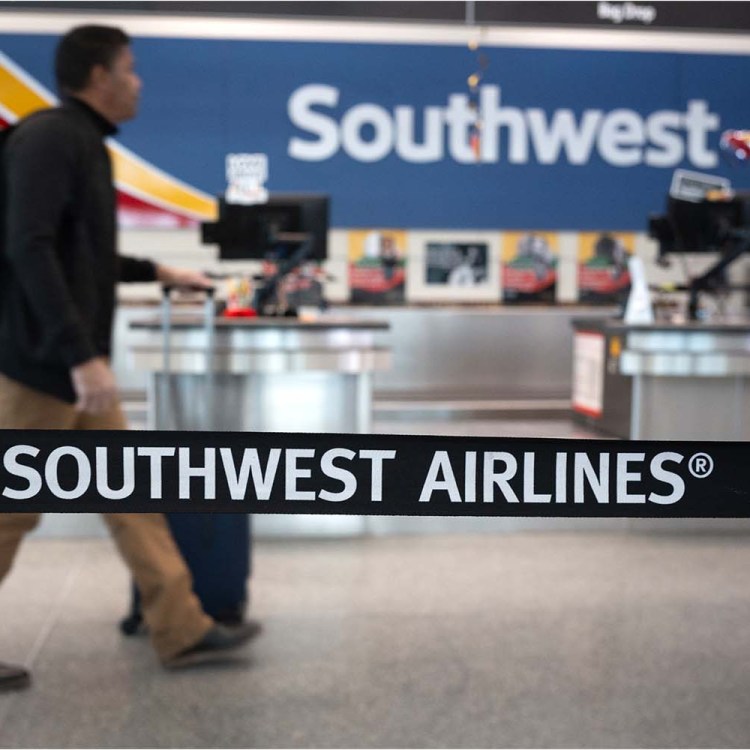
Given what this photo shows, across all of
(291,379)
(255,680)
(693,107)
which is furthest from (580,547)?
(693,107)

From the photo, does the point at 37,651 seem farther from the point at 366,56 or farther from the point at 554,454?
the point at 366,56

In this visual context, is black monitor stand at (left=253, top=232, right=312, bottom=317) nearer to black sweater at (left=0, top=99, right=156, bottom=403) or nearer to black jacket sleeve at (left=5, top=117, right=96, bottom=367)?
black sweater at (left=0, top=99, right=156, bottom=403)

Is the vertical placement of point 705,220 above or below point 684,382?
above

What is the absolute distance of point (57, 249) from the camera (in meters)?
2.22

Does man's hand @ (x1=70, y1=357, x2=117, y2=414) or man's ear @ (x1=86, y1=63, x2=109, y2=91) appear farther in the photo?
man's ear @ (x1=86, y1=63, x2=109, y2=91)

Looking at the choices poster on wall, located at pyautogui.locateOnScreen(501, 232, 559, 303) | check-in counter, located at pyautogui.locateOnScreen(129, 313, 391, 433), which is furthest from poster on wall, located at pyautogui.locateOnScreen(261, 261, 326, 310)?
check-in counter, located at pyautogui.locateOnScreen(129, 313, 391, 433)

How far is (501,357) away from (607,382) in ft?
5.24

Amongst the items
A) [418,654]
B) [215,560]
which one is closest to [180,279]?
[215,560]

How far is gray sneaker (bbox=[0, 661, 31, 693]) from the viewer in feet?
7.89

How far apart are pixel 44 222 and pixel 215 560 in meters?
1.01

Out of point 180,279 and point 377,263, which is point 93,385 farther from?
point 377,263

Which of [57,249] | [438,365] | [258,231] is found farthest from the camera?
[438,365]

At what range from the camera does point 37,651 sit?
8.74ft

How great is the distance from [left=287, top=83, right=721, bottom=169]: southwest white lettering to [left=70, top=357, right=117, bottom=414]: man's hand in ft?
15.9
